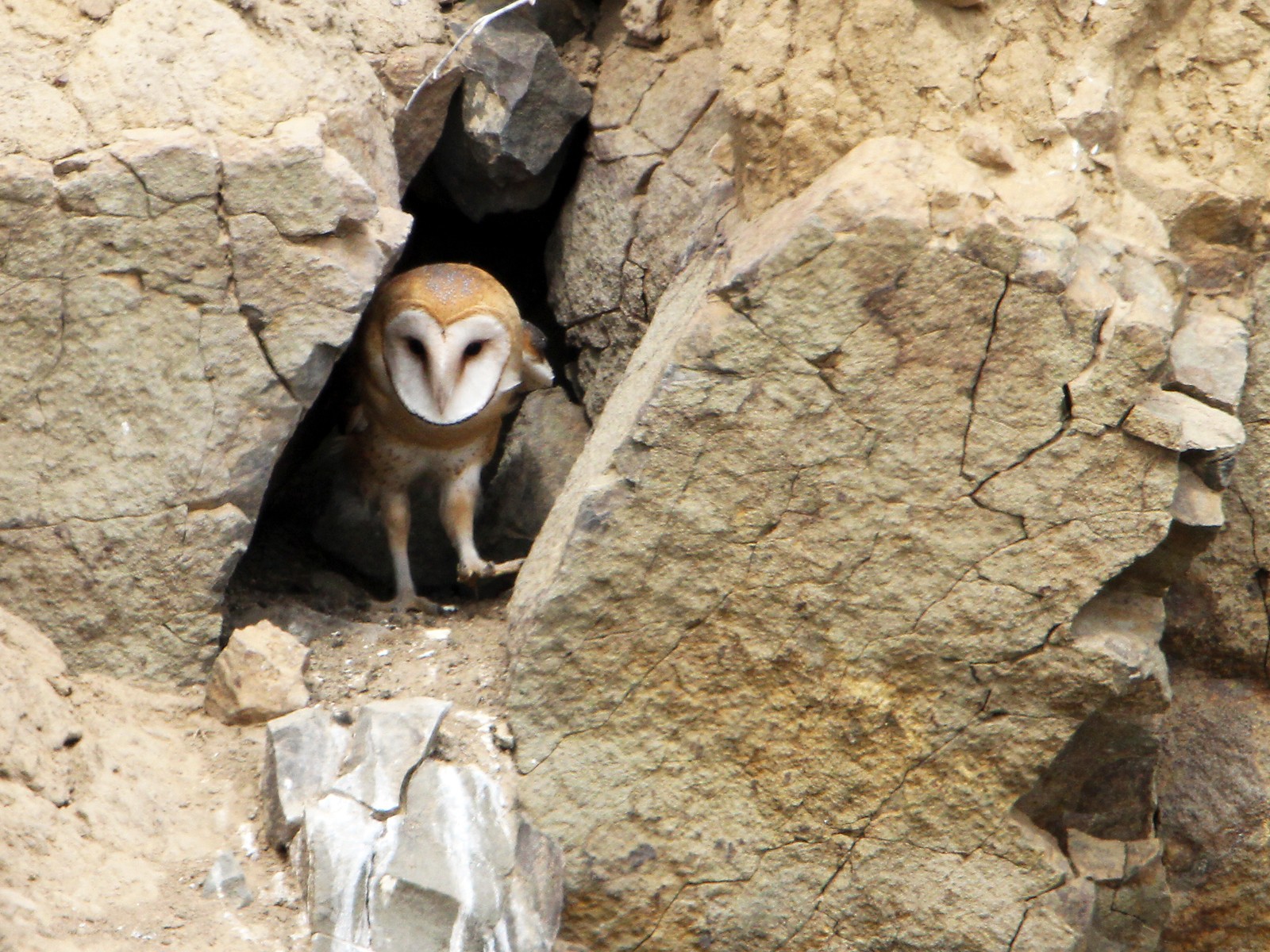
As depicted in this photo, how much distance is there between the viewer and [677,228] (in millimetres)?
4125

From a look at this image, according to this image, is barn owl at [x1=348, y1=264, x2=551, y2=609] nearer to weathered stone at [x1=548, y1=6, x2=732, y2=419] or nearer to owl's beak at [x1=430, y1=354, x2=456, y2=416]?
owl's beak at [x1=430, y1=354, x2=456, y2=416]

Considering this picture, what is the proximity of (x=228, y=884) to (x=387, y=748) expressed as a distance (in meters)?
0.41

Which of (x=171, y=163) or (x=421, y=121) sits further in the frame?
(x=421, y=121)

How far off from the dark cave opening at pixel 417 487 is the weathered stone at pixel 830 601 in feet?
4.63

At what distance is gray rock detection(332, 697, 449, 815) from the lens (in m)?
2.92

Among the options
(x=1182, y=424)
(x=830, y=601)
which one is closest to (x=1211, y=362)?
(x=1182, y=424)

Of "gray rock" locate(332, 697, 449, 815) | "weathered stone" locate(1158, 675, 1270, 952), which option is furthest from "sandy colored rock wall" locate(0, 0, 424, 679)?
"weathered stone" locate(1158, 675, 1270, 952)

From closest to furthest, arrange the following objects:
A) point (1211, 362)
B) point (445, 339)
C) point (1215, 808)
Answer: point (1211, 362) → point (1215, 808) → point (445, 339)

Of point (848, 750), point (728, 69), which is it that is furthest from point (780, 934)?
point (728, 69)

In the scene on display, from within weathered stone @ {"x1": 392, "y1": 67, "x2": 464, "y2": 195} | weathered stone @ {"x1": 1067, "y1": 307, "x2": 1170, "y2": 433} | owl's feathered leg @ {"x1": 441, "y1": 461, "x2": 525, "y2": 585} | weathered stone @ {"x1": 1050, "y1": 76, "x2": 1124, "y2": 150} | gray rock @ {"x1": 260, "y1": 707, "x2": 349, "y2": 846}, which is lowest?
gray rock @ {"x1": 260, "y1": 707, "x2": 349, "y2": 846}

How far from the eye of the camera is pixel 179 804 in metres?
3.02

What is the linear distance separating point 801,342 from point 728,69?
0.68m

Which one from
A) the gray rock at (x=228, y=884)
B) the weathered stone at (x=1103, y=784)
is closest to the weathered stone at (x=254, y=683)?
the gray rock at (x=228, y=884)

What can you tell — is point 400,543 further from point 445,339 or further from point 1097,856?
point 1097,856
